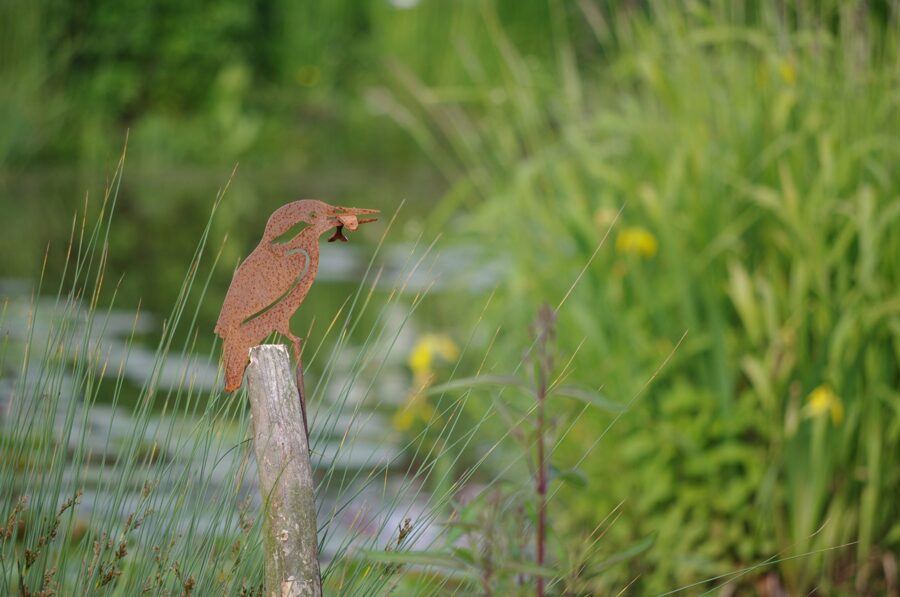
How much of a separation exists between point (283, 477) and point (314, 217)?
321 mm

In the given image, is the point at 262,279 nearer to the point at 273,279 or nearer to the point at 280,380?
the point at 273,279

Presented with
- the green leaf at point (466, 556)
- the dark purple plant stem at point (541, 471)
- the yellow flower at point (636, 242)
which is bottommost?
the green leaf at point (466, 556)

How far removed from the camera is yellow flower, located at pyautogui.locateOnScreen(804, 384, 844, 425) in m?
2.92

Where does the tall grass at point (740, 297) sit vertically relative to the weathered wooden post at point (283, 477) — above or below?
above

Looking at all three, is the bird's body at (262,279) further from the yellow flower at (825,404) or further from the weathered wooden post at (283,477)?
the yellow flower at (825,404)

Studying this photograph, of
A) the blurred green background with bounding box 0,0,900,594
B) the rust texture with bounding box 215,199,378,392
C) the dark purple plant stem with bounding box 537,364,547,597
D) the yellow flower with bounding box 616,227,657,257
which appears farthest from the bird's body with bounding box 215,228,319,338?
the yellow flower with bounding box 616,227,657,257

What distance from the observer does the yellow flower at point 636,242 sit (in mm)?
3223

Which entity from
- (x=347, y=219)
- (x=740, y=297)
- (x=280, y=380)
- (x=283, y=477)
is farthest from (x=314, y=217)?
(x=740, y=297)

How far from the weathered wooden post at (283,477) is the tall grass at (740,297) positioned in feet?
5.13

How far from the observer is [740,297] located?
3.05 m

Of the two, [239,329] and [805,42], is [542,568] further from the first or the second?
[805,42]

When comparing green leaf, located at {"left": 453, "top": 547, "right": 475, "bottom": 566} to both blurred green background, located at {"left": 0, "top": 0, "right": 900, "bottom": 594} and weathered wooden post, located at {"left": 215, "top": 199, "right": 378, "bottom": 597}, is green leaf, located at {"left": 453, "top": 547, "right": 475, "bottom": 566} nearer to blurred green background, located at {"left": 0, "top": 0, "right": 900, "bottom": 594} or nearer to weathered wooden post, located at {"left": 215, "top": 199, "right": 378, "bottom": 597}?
weathered wooden post, located at {"left": 215, "top": 199, "right": 378, "bottom": 597}

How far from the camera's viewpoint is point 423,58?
12625 millimetres

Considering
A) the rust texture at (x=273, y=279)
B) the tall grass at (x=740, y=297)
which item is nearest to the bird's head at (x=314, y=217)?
the rust texture at (x=273, y=279)
